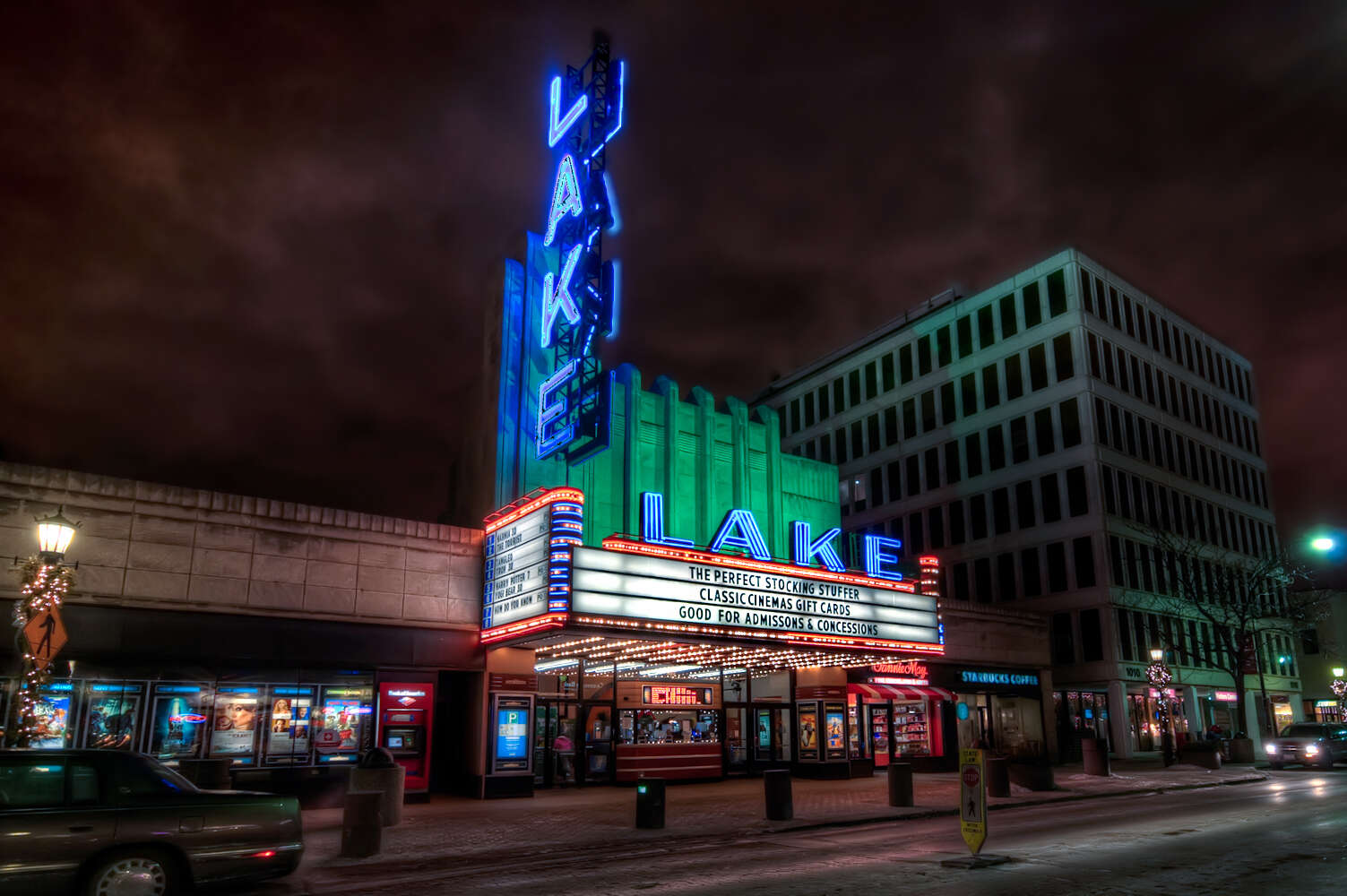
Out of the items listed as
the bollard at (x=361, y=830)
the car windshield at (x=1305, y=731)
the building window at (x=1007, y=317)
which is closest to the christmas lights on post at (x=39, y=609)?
the bollard at (x=361, y=830)

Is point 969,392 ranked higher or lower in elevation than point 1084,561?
higher

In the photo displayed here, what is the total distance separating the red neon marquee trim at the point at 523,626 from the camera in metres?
21.0

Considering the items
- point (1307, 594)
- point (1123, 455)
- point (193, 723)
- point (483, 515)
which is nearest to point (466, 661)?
point (483, 515)

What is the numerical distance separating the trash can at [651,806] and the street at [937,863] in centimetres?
120

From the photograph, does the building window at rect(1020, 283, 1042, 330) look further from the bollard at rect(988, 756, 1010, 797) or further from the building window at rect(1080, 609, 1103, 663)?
the bollard at rect(988, 756, 1010, 797)

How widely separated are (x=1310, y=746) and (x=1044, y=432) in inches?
784

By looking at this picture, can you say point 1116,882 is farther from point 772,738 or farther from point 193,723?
point 772,738

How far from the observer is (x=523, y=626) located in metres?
22.1

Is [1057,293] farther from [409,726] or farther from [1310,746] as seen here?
[409,726]

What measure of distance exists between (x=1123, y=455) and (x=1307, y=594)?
98.3ft

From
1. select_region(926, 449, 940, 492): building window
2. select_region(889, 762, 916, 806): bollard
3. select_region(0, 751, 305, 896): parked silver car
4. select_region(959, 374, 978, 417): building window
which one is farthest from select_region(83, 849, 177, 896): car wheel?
select_region(926, 449, 940, 492): building window

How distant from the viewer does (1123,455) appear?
4897 centimetres

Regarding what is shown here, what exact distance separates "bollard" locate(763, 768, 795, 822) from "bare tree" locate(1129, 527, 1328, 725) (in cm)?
3250

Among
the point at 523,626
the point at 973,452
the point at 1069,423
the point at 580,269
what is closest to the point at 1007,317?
the point at 1069,423
